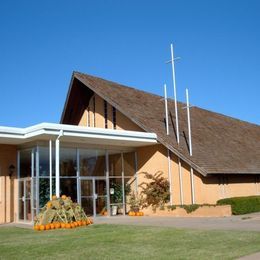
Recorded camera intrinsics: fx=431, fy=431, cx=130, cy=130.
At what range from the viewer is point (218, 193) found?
23.6m

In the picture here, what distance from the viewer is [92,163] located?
23.7 meters

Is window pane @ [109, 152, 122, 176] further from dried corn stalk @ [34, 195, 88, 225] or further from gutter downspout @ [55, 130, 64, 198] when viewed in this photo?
dried corn stalk @ [34, 195, 88, 225]

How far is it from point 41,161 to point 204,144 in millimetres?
10210

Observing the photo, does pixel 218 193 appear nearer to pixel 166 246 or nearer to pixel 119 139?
pixel 119 139

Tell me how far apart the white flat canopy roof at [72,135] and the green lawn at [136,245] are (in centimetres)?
587

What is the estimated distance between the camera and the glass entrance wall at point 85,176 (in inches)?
834

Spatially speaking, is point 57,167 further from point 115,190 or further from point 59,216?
point 115,190

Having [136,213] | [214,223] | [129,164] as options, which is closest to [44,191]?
[136,213]

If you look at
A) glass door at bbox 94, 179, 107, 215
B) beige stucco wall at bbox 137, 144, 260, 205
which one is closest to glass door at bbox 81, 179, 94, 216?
glass door at bbox 94, 179, 107, 215

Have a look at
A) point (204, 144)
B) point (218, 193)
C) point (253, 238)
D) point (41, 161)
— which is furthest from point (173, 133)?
point (253, 238)

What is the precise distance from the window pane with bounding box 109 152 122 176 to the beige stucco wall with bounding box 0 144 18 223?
17.7 ft

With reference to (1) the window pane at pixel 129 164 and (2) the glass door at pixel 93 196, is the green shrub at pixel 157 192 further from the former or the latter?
(2) the glass door at pixel 93 196

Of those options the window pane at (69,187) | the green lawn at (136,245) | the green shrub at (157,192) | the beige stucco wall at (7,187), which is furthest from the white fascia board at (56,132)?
the green lawn at (136,245)

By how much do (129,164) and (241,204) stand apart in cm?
701
